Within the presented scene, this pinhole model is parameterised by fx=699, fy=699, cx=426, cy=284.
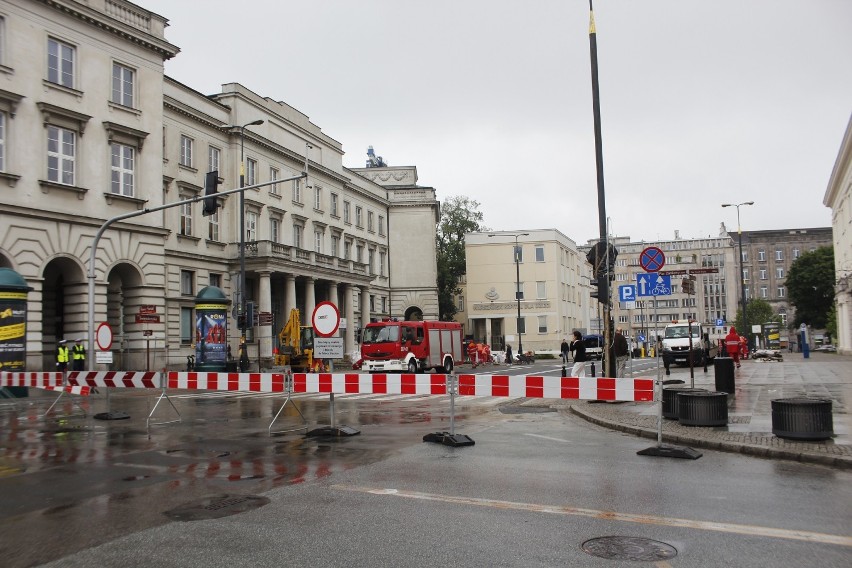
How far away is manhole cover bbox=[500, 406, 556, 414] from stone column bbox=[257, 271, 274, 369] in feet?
93.0

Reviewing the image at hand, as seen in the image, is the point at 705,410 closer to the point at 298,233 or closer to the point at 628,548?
the point at 628,548

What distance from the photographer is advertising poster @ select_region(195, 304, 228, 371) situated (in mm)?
33406

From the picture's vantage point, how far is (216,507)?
6805mm

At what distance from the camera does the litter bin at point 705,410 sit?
464 inches

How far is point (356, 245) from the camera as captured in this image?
6462 centimetres

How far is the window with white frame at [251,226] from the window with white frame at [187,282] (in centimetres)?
619

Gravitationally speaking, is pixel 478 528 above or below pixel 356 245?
below

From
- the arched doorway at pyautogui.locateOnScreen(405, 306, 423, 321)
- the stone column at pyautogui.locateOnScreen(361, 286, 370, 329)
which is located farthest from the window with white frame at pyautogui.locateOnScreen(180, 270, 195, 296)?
the arched doorway at pyautogui.locateOnScreen(405, 306, 423, 321)

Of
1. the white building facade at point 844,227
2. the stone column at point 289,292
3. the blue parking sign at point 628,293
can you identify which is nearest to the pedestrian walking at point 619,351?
the blue parking sign at point 628,293

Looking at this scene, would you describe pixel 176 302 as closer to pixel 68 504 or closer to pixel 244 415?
pixel 244 415

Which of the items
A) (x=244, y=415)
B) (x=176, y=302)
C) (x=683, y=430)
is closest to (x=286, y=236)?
(x=176, y=302)

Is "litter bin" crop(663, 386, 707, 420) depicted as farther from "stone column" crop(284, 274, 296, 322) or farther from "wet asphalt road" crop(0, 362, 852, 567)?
"stone column" crop(284, 274, 296, 322)

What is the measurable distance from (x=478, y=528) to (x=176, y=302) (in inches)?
1454

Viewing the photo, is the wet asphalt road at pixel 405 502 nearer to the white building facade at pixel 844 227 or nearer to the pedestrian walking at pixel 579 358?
the pedestrian walking at pixel 579 358
